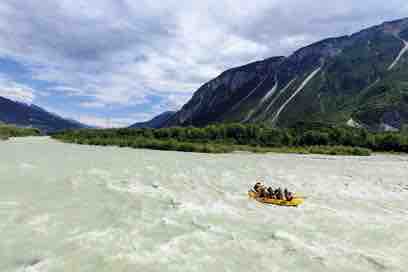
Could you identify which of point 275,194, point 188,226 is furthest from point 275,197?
point 188,226

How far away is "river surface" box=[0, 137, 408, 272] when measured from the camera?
1750 centimetres

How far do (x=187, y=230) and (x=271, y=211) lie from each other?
27.4ft

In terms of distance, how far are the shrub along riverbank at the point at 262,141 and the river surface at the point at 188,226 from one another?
58.1 meters

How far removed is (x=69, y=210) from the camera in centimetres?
2567

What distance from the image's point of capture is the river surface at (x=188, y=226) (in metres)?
17.5

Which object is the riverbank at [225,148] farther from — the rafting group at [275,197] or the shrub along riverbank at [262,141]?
the rafting group at [275,197]

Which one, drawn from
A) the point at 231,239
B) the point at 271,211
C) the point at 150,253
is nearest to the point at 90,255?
the point at 150,253

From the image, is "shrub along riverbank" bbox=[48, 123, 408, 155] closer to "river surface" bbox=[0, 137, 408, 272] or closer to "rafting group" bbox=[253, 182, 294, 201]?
"river surface" bbox=[0, 137, 408, 272]

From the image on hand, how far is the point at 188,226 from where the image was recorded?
22797 millimetres

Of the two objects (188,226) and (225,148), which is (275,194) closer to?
(188,226)

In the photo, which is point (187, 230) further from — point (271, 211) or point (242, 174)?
point (242, 174)

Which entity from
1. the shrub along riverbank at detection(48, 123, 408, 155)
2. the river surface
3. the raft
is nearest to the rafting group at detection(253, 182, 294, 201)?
the raft

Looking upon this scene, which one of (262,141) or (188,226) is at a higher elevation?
(262,141)

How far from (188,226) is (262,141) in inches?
3745
